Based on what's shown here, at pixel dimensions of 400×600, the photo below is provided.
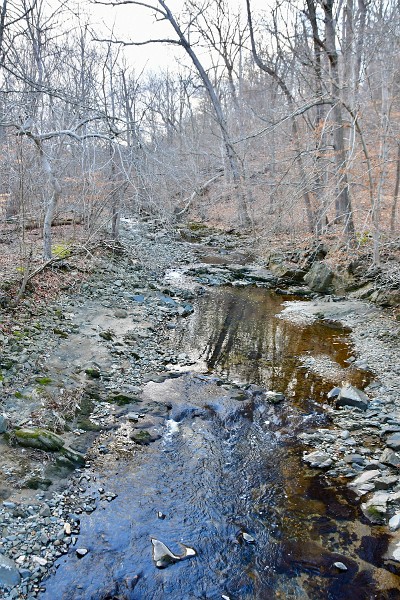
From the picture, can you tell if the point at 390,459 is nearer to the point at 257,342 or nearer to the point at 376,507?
the point at 376,507

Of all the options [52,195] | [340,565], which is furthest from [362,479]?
[52,195]

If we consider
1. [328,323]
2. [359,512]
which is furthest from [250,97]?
[359,512]

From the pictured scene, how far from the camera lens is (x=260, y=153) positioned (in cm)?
2425

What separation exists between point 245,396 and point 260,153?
64.4ft

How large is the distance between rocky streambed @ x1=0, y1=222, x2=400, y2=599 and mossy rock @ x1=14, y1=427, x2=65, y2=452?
0.06ft

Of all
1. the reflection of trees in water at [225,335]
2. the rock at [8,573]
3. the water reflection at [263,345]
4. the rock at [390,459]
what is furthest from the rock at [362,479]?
the reflection of trees in water at [225,335]

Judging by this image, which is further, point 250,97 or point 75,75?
point 250,97

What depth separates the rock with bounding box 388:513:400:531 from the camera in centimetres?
441

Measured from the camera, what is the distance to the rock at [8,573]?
366 centimetres

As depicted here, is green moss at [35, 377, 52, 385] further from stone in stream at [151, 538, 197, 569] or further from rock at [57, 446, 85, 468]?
stone in stream at [151, 538, 197, 569]

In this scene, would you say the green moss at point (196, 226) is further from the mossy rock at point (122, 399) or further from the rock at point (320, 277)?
the mossy rock at point (122, 399)

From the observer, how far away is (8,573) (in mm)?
3709

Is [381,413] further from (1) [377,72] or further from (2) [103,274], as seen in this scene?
(2) [103,274]

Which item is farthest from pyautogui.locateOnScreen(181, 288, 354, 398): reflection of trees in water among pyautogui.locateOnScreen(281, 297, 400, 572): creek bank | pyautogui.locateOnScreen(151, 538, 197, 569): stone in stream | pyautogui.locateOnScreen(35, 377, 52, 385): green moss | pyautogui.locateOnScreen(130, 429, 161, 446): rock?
pyautogui.locateOnScreen(151, 538, 197, 569): stone in stream
